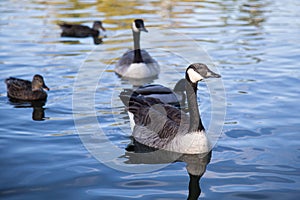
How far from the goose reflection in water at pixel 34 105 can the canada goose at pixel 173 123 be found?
2.34 m

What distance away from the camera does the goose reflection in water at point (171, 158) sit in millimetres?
8398

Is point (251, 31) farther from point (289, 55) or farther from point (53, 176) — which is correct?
point (53, 176)

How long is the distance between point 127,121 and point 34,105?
2611mm

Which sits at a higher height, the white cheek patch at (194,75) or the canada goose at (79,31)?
the white cheek patch at (194,75)

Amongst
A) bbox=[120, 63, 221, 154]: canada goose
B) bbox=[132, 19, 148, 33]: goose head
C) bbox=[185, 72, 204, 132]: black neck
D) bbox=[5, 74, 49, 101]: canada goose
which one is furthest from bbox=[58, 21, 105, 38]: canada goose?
bbox=[185, 72, 204, 132]: black neck

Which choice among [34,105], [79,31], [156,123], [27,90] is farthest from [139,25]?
[156,123]

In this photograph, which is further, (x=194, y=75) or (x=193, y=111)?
(x=193, y=111)

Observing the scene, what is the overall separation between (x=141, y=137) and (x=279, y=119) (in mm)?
3278

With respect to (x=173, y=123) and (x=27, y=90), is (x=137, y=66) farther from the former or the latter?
(x=173, y=123)

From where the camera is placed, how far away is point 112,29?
22734 millimetres

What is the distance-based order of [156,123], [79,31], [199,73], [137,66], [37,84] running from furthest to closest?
[79,31] < [137,66] < [37,84] < [156,123] < [199,73]

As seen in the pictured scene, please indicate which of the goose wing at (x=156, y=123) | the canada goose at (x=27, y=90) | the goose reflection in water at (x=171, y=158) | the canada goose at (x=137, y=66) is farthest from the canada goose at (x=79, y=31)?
the goose reflection in water at (x=171, y=158)

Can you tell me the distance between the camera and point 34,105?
478 inches

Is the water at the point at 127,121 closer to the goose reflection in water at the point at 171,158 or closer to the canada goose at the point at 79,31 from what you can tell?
the goose reflection in water at the point at 171,158
